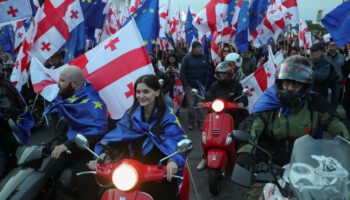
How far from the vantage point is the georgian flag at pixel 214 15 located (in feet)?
28.5

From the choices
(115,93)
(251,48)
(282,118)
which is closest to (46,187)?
(115,93)

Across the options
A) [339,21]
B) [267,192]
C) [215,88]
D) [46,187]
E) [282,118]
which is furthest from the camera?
[339,21]

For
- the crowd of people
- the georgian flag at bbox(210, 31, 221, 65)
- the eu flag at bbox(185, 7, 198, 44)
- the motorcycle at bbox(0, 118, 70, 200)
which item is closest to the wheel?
the crowd of people

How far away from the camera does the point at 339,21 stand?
5.62 meters

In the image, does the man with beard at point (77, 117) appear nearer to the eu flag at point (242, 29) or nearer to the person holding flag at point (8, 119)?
the person holding flag at point (8, 119)

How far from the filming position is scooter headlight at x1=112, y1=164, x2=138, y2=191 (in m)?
2.01

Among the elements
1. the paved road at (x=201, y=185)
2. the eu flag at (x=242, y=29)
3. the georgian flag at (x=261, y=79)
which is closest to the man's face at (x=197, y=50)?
the eu flag at (x=242, y=29)

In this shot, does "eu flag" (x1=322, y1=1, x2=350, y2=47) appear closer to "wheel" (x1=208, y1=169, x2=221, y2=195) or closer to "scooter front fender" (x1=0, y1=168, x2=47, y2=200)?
"wheel" (x1=208, y1=169, x2=221, y2=195)

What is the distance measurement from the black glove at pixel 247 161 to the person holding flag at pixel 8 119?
233 cm

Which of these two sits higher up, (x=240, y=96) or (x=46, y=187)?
(x=240, y=96)

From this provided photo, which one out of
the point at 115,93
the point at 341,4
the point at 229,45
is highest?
the point at 341,4

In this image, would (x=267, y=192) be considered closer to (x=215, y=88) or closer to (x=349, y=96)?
(x=215, y=88)

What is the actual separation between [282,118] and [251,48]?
11.4 metres

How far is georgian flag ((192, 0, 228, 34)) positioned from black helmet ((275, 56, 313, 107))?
6360 millimetres
